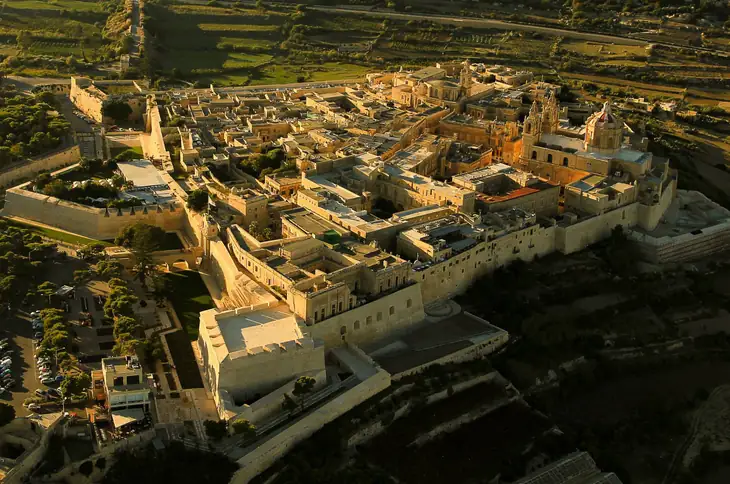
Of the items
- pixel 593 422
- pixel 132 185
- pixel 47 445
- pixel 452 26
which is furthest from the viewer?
pixel 452 26

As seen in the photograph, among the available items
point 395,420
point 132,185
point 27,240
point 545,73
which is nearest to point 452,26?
point 545,73

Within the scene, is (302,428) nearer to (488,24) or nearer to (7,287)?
(7,287)

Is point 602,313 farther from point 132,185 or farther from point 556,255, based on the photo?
point 132,185

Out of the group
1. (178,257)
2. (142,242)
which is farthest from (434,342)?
(142,242)

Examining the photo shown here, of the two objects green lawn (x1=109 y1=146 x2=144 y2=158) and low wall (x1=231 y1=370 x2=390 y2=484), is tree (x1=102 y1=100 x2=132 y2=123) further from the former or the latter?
low wall (x1=231 y1=370 x2=390 y2=484)

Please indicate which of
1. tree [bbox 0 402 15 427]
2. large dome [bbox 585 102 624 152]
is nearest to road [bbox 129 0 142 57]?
large dome [bbox 585 102 624 152]

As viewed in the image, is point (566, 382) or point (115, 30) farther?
point (115, 30)

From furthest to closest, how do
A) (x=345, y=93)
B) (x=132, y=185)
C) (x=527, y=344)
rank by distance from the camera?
(x=345, y=93)
(x=132, y=185)
(x=527, y=344)
